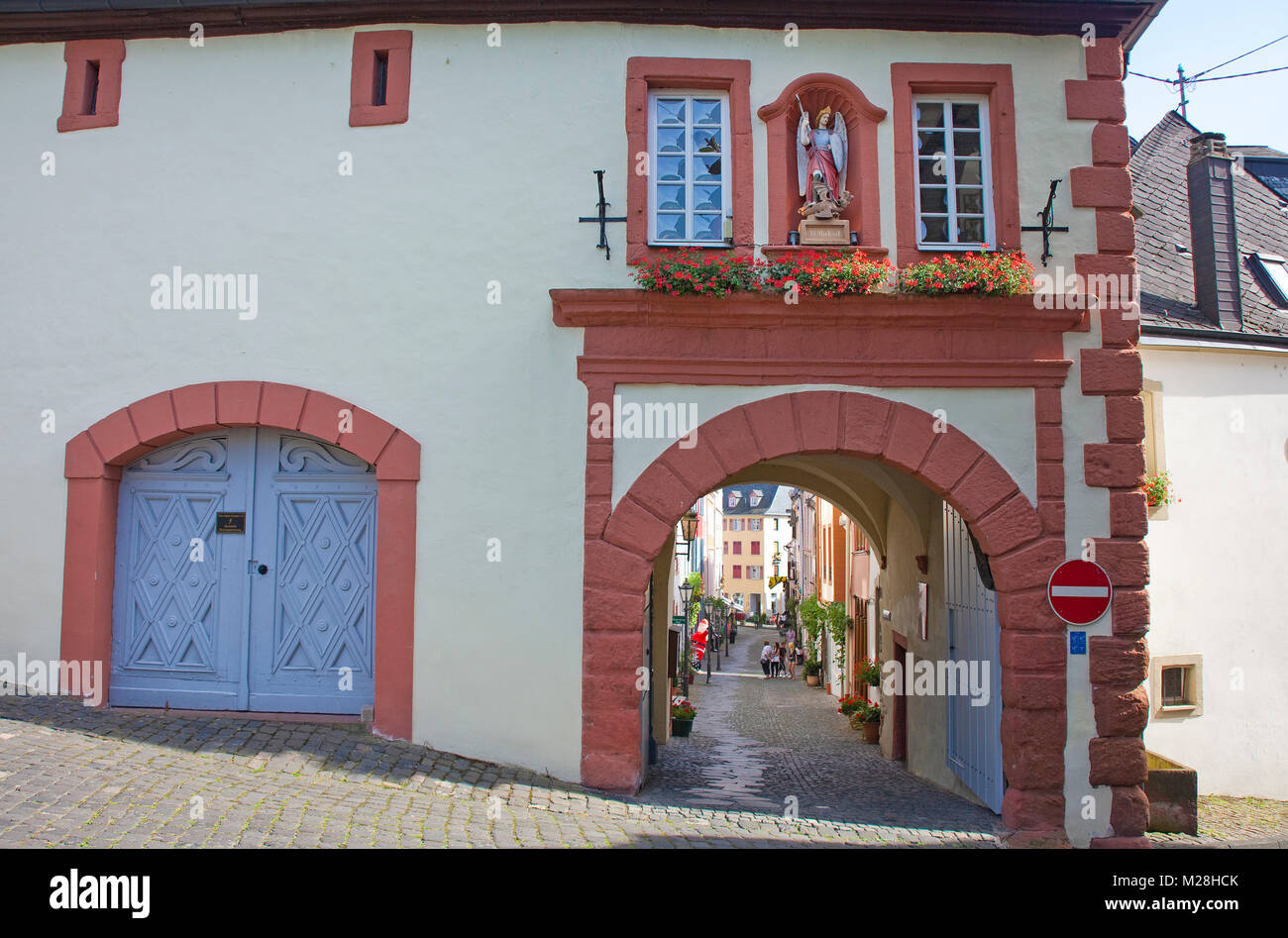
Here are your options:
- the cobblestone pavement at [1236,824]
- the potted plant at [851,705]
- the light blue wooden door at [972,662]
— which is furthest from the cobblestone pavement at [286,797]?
the potted plant at [851,705]

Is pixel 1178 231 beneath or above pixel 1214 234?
above

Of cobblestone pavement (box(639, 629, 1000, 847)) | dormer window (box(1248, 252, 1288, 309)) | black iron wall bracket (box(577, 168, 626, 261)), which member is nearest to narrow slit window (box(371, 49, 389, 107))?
black iron wall bracket (box(577, 168, 626, 261))

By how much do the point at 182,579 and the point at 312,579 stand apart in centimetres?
108

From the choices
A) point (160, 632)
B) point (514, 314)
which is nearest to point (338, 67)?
point (514, 314)

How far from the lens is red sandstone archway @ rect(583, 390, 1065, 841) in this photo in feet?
24.0

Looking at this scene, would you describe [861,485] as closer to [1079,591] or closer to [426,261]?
[1079,591]

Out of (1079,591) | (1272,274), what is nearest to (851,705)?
(1272,274)

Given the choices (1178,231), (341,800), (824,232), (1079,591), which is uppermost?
(1178,231)

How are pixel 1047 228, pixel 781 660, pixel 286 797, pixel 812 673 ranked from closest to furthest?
pixel 286 797 → pixel 1047 228 → pixel 812 673 → pixel 781 660

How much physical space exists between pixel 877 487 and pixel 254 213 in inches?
331

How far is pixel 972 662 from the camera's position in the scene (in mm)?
8898

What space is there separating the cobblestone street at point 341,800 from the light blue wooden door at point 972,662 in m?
0.34

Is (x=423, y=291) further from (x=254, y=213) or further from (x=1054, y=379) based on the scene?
(x=1054, y=379)

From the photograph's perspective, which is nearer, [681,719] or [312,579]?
[312,579]
